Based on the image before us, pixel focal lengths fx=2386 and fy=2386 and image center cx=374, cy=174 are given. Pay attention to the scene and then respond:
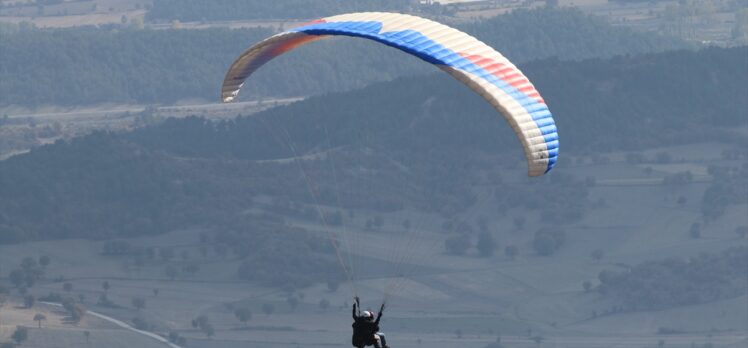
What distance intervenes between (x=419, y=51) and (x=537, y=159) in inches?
165

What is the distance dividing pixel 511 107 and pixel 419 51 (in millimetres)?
2718

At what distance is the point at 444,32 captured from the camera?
59625mm

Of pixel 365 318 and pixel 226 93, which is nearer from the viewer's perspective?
pixel 365 318

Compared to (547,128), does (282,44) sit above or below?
above

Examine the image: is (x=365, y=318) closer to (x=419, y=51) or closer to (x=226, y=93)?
(x=419, y=51)

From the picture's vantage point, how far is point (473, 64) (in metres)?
57.8

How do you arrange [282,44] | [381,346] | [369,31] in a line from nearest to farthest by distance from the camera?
[381,346] → [369,31] → [282,44]

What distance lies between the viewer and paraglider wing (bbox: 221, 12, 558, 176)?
56.1 meters

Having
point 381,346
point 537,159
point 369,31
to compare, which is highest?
point 369,31

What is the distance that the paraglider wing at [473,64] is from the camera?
56.1m

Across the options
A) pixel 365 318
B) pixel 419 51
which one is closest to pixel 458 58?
pixel 419 51

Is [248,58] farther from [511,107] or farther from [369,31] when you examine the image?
[511,107]

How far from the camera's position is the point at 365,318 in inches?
2202

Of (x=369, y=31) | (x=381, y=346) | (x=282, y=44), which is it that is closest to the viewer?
(x=381, y=346)
